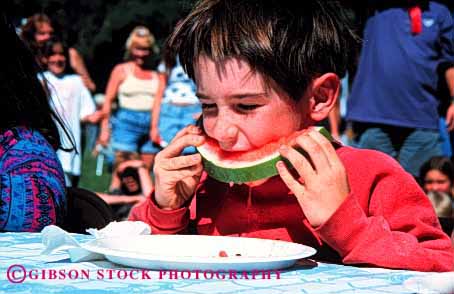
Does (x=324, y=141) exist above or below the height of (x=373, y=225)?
above

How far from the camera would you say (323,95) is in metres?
2.70

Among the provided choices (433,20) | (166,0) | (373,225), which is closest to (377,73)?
(433,20)

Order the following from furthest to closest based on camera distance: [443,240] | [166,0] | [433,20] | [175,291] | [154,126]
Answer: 1. [166,0]
2. [154,126]
3. [433,20]
4. [443,240]
5. [175,291]

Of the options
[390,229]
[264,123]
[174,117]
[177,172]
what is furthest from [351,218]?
[174,117]

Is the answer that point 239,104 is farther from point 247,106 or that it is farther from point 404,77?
point 404,77

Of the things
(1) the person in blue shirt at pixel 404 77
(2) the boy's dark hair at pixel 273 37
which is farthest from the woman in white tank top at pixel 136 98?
(2) the boy's dark hair at pixel 273 37

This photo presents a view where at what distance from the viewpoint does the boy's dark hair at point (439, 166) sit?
281 inches

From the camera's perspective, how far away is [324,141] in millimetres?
2146

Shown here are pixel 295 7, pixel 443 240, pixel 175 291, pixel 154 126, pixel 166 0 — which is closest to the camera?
pixel 175 291

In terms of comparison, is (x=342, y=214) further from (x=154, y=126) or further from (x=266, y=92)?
(x=154, y=126)

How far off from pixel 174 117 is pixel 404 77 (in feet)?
10.9

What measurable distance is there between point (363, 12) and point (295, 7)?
4.49m

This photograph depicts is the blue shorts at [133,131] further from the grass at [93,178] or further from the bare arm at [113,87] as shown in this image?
the grass at [93,178]

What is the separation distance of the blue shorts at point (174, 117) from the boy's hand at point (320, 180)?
7164 mm
